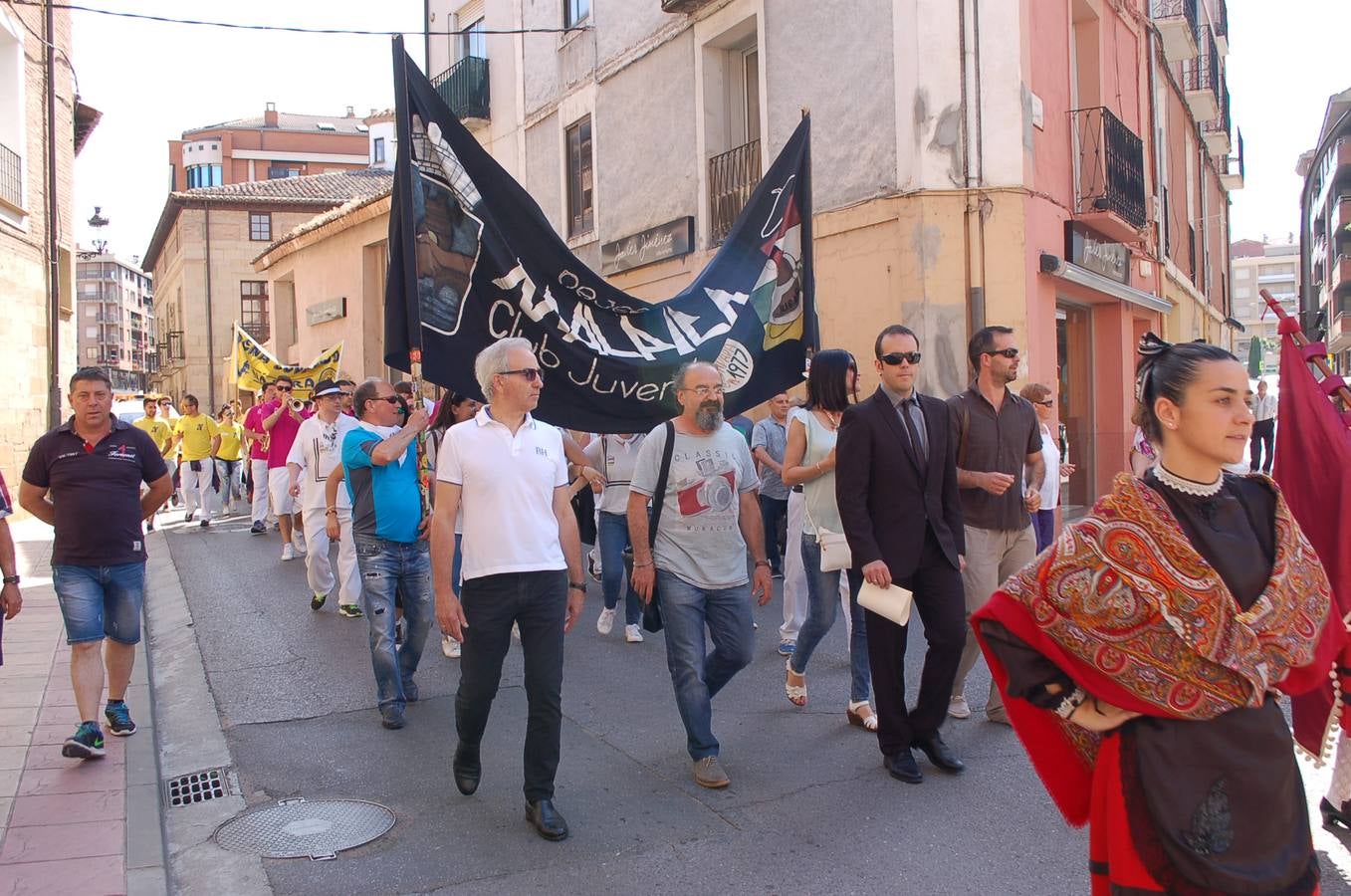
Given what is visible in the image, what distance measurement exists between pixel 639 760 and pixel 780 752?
65cm

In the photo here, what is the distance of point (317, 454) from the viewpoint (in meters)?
9.09

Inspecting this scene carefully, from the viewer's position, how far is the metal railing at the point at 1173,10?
17.7 m

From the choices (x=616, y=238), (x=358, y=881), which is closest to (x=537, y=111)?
(x=616, y=238)

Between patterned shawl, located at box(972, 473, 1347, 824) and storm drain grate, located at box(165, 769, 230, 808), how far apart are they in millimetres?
3770

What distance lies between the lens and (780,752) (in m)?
5.21

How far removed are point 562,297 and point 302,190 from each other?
4535 centimetres

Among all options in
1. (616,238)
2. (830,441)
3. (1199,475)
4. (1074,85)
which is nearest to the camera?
(1199,475)

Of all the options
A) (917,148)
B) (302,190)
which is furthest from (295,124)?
(917,148)

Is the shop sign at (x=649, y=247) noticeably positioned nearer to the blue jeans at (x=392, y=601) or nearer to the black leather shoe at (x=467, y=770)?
the blue jeans at (x=392, y=601)

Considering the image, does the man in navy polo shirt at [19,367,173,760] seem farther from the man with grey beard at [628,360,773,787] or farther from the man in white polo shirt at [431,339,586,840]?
the man with grey beard at [628,360,773,787]

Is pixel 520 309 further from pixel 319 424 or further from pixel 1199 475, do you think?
pixel 1199 475

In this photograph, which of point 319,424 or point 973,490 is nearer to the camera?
point 973,490

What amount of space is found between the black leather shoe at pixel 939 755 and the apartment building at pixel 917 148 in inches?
307

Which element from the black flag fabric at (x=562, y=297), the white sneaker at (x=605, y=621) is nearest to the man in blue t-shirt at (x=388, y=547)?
the black flag fabric at (x=562, y=297)
